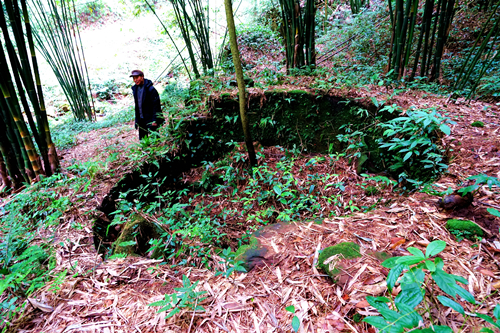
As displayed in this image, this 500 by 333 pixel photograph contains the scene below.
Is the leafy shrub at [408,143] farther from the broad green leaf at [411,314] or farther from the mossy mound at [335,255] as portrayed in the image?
the broad green leaf at [411,314]

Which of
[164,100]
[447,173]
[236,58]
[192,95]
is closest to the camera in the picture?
[447,173]

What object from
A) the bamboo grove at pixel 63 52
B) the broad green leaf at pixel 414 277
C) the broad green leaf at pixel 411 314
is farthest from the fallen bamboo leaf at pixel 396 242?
the bamboo grove at pixel 63 52

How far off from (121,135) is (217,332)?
15.6ft

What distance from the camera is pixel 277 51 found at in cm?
771

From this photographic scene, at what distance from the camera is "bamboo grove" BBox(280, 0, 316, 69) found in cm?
364

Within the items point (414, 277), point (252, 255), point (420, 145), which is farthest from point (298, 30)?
point (414, 277)

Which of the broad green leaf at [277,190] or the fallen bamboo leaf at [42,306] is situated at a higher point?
the fallen bamboo leaf at [42,306]

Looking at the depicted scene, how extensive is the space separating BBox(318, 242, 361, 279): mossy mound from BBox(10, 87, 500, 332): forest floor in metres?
0.04

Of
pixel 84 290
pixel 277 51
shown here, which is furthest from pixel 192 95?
pixel 277 51

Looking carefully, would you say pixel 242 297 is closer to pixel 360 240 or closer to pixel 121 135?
pixel 360 240

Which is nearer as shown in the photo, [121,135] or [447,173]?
[447,173]

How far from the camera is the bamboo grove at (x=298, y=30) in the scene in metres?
3.64

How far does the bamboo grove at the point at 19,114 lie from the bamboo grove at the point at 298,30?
3.34 meters

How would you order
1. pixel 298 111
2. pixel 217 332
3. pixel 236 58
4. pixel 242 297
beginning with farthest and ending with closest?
pixel 298 111
pixel 236 58
pixel 242 297
pixel 217 332
